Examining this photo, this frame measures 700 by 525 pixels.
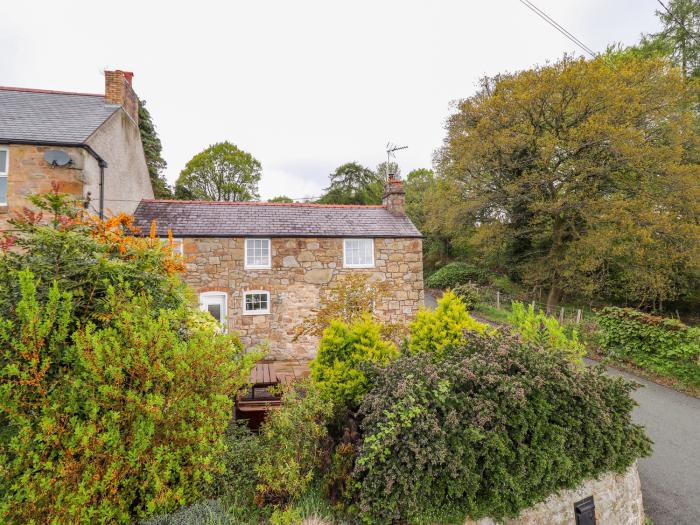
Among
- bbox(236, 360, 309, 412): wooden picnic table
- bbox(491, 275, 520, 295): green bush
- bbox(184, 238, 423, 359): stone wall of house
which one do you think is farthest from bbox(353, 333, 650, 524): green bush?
bbox(491, 275, 520, 295): green bush

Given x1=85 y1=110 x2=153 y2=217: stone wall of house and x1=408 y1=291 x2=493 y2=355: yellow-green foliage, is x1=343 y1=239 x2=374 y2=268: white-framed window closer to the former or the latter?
x1=408 y1=291 x2=493 y2=355: yellow-green foliage

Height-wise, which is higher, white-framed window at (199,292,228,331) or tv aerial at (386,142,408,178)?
tv aerial at (386,142,408,178)

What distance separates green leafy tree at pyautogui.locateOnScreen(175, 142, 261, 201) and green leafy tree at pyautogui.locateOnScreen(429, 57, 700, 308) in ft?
65.3

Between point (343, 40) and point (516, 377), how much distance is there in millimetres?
9148

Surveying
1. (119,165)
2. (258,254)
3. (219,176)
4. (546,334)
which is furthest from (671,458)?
(219,176)

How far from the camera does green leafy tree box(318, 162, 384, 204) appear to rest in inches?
1305

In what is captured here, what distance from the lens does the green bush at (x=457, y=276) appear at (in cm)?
2515

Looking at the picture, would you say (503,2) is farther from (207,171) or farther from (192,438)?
(207,171)

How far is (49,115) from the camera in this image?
1006 centimetres

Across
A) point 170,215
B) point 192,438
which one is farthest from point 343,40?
point 192,438

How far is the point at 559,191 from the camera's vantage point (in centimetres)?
1806

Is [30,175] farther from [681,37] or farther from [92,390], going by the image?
[681,37]

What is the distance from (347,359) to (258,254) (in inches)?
290

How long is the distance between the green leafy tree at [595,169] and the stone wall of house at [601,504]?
12853 millimetres
